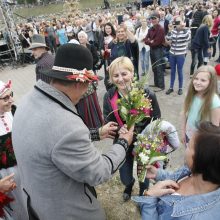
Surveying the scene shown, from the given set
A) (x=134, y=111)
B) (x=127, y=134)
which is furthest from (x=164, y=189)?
(x=134, y=111)

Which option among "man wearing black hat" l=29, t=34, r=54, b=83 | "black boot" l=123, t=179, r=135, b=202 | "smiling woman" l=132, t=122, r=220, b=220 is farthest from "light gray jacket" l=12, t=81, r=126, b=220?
"man wearing black hat" l=29, t=34, r=54, b=83

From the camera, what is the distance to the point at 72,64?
1.73 metres

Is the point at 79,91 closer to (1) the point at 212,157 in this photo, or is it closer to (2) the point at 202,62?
(1) the point at 212,157

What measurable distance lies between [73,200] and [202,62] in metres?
7.28

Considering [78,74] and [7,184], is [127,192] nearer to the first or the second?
[7,184]

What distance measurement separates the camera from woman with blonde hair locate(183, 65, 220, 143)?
3006 millimetres

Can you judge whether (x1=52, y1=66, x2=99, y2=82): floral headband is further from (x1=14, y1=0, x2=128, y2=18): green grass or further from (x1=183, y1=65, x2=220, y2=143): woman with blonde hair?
(x1=14, y1=0, x2=128, y2=18): green grass

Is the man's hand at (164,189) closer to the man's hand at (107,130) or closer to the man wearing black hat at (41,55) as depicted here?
the man's hand at (107,130)

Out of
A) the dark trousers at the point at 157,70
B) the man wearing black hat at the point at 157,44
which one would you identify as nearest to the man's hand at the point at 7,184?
the man wearing black hat at the point at 157,44

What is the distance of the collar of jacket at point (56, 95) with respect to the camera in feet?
5.31

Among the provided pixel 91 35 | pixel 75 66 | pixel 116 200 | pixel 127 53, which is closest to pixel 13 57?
pixel 91 35

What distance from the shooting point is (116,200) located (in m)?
3.41

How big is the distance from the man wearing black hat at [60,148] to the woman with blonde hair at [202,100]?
1558 mm

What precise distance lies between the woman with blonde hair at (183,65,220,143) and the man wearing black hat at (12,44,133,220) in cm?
156
